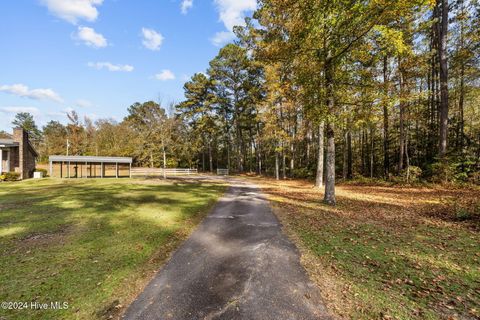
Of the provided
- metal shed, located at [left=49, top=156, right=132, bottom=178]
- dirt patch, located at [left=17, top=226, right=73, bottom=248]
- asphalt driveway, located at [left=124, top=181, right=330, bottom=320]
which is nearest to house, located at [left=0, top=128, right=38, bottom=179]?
metal shed, located at [left=49, top=156, right=132, bottom=178]

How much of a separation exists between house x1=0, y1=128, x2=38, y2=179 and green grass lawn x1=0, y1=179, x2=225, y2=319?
64.2ft

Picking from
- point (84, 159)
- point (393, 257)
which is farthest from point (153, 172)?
point (393, 257)

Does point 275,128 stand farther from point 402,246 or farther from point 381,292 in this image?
point 381,292

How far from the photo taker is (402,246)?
5445mm

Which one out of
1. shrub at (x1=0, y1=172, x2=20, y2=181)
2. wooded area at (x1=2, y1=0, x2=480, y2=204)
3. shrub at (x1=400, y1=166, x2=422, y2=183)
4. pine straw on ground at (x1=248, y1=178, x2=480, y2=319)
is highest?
wooded area at (x1=2, y1=0, x2=480, y2=204)

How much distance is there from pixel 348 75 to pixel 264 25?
41.9 ft

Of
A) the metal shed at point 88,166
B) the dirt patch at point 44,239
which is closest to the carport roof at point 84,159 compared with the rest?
the metal shed at point 88,166

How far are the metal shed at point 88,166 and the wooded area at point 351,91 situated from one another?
5374 millimetres

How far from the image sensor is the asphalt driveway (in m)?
3.22

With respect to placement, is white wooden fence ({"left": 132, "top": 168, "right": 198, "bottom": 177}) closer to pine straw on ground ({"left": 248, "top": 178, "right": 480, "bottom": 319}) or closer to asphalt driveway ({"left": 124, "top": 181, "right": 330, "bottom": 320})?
pine straw on ground ({"left": 248, "top": 178, "right": 480, "bottom": 319})

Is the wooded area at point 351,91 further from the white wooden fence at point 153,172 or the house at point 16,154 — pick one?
the house at point 16,154

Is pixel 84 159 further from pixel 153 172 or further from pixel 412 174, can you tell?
pixel 412 174

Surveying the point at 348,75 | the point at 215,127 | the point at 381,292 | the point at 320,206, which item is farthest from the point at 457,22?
the point at 215,127

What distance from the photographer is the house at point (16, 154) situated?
23.5 metres
